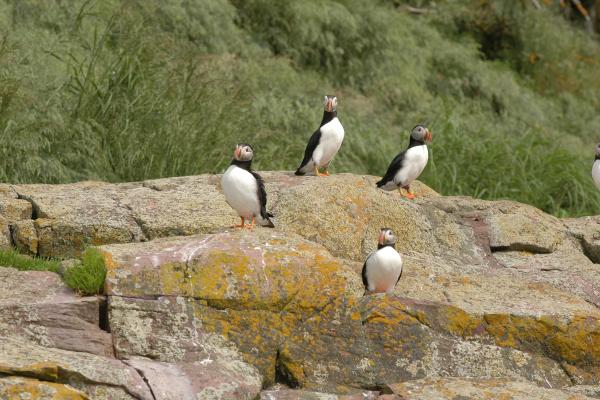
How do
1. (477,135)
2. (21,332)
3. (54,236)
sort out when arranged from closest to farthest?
(21,332) < (54,236) < (477,135)

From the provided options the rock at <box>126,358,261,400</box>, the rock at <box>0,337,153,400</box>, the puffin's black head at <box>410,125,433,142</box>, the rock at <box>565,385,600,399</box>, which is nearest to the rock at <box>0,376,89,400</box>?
the rock at <box>0,337,153,400</box>

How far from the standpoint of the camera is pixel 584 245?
8.48 metres

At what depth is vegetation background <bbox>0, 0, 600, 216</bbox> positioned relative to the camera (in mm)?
10562

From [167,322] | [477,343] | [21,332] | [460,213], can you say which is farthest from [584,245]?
[21,332]

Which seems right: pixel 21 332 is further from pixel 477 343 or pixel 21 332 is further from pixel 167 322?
pixel 477 343

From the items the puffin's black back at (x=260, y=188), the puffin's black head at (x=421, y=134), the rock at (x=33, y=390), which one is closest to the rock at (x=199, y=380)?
the rock at (x=33, y=390)

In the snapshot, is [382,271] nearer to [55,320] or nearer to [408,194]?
[55,320]

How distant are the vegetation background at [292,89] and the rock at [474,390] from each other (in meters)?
5.03

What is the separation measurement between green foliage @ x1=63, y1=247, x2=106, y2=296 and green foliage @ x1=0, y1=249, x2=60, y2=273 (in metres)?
0.58

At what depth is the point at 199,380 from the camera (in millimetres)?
5617

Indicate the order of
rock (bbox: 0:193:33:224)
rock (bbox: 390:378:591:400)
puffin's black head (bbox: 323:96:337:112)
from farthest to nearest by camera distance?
puffin's black head (bbox: 323:96:337:112) → rock (bbox: 0:193:33:224) → rock (bbox: 390:378:591:400)

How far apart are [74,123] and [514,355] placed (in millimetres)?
5691

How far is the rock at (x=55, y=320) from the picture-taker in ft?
19.0

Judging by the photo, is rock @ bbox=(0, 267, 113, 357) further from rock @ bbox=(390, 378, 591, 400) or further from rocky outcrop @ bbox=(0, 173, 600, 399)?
rock @ bbox=(390, 378, 591, 400)
